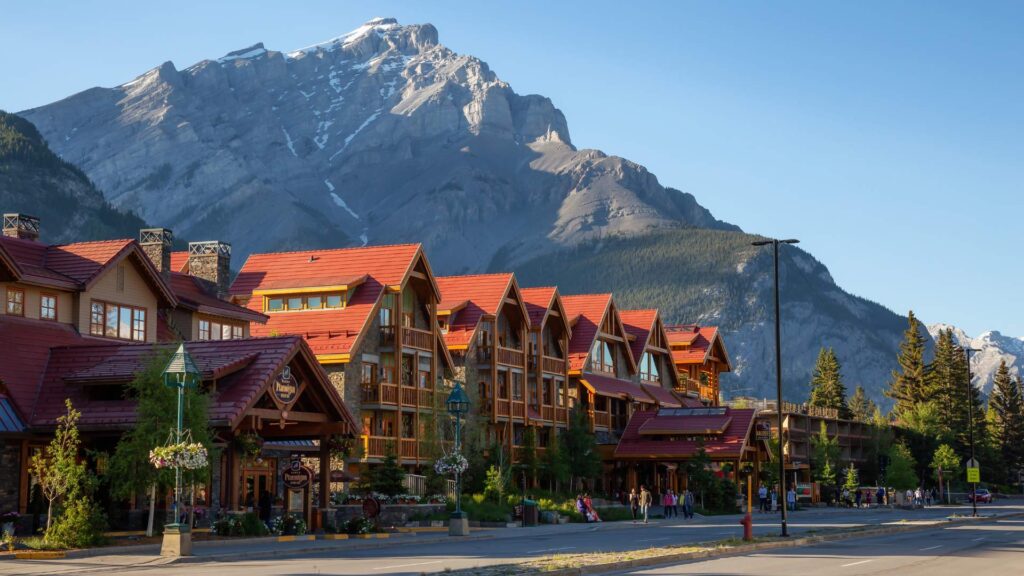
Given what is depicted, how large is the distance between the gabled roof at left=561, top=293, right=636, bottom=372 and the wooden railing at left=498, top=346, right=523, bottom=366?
747cm

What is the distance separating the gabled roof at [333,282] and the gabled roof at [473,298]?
494 cm

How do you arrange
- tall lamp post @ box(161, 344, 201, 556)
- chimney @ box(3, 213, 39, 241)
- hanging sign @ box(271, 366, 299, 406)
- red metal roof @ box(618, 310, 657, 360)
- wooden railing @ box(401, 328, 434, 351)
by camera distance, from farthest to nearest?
red metal roof @ box(618, 310, 657, 360), wooden railing @ box(401, 328, 434, 351), chimney @ box(3, 213, 39, 241), hanging sign @ box(271, 366, 299, 406), tall lamp post @ box(161, 344, 201, 556)

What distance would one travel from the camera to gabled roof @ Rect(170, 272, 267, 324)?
54778mm

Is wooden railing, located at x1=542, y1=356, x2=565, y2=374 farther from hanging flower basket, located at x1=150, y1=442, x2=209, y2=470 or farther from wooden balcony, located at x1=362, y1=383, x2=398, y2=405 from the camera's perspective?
hanging flower basket, located at x1=150, y1=442, x2=209, y2=470

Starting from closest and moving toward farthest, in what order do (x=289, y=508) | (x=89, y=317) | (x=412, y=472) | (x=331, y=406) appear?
(x=331, y=406) < (x=89, y=317) < (x=289, y=508) < (x=412, y=472)

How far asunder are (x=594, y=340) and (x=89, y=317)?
42.8m

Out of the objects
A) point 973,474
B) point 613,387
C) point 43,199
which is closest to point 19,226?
point 613,387

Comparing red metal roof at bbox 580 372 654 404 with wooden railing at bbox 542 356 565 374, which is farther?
red metal roof at bbox 580 372 654 404

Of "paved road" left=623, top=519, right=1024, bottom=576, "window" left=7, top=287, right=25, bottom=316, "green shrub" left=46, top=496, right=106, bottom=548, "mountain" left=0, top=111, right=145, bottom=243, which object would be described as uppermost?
"mountain" left=0, top=111, right=145, bottom=243

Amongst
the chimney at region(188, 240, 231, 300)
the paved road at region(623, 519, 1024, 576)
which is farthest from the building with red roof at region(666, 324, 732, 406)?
the paved road at region(623, 519, 1024, 576)

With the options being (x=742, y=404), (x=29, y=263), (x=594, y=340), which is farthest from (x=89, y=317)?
(x=742, y=404)

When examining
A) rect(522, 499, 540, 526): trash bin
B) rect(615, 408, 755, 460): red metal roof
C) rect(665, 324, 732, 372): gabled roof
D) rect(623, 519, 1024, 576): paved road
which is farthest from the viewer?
rect(665, 324, 732, 372): gabled roof

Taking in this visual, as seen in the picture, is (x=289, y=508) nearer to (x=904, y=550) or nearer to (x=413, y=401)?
(x=413, y=401)

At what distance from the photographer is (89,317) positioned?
49438mm
